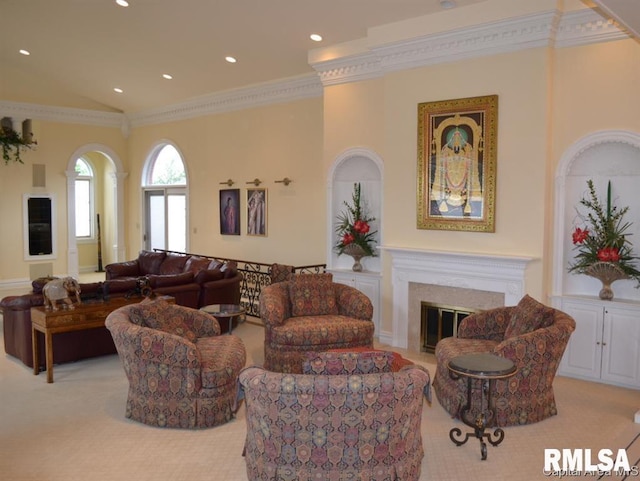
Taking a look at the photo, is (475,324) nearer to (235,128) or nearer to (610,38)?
(610,38)

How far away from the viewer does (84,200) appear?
51.4 feet

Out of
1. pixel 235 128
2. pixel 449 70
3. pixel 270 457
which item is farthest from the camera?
pixel 235 128

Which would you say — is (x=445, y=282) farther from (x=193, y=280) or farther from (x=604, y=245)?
(x=193, y=280)

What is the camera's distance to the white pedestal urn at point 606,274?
6.12 m

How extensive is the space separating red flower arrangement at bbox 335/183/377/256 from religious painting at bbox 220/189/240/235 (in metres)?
3.29

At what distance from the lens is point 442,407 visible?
563 centimetres

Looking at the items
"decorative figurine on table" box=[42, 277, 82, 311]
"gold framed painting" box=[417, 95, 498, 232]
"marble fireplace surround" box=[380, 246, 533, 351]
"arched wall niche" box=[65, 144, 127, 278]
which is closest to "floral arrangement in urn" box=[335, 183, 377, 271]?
"marble fireplace surround" box=[380, 246, 533, 351]

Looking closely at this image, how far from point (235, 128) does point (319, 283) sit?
541 centimetres

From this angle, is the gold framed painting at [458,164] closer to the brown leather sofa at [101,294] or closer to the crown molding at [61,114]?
the brown leather sofa at [101,294]

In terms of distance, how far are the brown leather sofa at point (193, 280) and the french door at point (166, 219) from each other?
7.18 feet

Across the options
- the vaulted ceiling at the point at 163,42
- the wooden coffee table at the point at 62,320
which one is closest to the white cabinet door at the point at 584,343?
the vaulted ceiling at the point at 163,42

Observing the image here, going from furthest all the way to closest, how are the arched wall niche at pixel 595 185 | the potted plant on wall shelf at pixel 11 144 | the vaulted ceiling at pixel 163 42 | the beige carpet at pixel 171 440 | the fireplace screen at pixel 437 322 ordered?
the potted plant on wall shelf at pixel 11 144, the vaulted ceiling at pixel 163 42, the fireplace screen at pixel 437 322, the arched wall niche at pixel 595 185, the beige carpet at pixel 171 440

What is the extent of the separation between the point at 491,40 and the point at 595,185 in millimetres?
2068

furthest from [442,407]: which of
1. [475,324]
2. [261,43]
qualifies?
[261,43]
